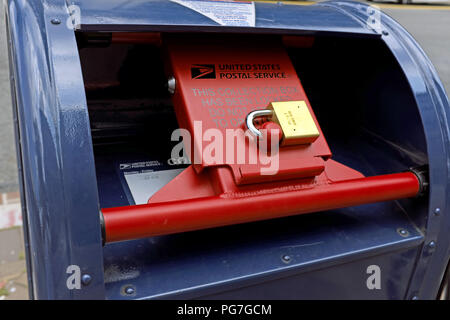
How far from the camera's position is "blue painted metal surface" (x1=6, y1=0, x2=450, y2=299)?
2.68 feet

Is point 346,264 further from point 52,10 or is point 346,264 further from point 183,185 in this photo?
point 52,10

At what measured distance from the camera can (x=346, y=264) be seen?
112 cm

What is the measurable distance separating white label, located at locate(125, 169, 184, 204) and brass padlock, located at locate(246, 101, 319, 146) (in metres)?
0.31

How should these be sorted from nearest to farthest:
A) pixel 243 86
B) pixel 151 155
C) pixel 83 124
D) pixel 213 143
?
pixel 83 124 → pixel 213 143 → pixel 243 86 → pixel 151 155

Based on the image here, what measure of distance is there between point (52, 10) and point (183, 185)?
1.55 ft

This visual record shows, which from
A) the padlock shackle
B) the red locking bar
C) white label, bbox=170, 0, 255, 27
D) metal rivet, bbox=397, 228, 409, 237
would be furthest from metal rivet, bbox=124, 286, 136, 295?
metal rivet, bbox=397, 228, 409, 237

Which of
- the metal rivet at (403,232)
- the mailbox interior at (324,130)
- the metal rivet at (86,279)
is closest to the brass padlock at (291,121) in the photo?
the mailbox interior at (324,130)

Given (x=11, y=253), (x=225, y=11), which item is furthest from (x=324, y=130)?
(x=11, y=253)

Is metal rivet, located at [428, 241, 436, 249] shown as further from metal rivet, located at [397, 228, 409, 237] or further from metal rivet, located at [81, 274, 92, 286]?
metal rivet, located at [81, 274, 92, 286]

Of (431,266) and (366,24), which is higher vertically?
(366,24)

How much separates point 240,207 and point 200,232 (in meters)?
0.19

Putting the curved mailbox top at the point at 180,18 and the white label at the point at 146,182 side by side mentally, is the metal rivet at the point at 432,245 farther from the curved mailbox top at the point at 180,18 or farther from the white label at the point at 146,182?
the white label at the point at 146,182
